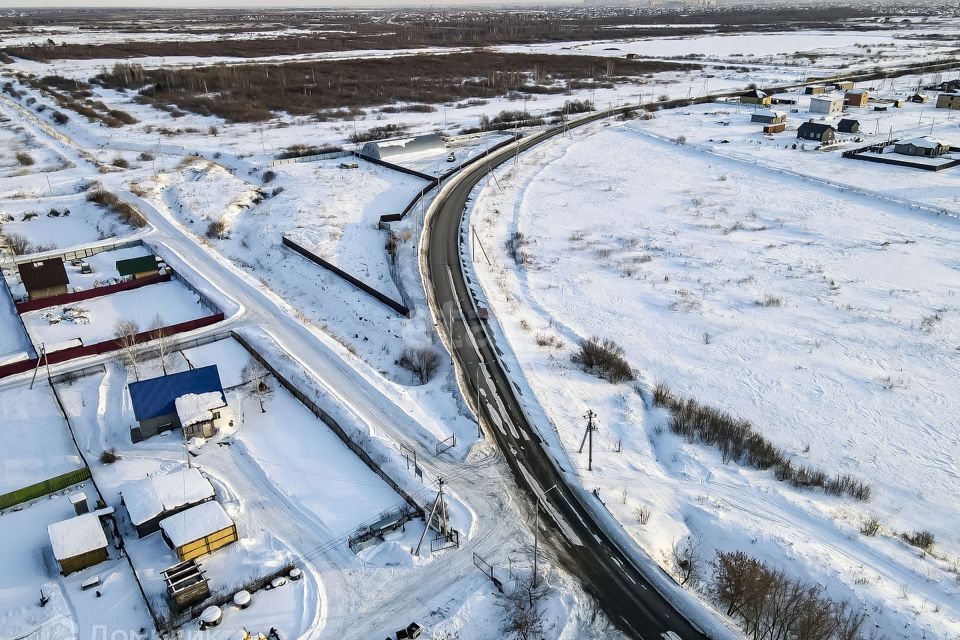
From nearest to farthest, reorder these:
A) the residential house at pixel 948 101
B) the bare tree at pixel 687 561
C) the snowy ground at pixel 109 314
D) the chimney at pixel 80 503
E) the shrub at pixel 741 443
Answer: the bare tree at pixel 687 561, the chimney at pixel 80 503, the shrub at pixel 741 443, the snowy ground at pixel 109 314, the residential house at pixel 948 101

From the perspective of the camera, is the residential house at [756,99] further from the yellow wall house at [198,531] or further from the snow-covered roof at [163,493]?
the yellow wall house at [198,531]

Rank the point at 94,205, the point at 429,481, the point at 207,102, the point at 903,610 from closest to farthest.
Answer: the point at 903,610, the point at 429,481, the point at 94,205, the point at 207,102

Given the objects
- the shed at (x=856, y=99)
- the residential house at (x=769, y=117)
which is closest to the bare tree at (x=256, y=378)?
the residential house at (x=769, y=117)

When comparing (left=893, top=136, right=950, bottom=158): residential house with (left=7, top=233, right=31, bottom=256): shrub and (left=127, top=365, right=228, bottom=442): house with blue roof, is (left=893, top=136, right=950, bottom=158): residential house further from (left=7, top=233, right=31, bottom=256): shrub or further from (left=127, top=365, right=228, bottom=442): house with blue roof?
(left=7, top=233, right=31, bottom=256): shrub

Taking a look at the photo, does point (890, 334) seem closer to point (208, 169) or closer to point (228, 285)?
point (228, 285)

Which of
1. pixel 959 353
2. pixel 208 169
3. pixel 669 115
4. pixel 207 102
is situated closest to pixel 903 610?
pixel 959 353
